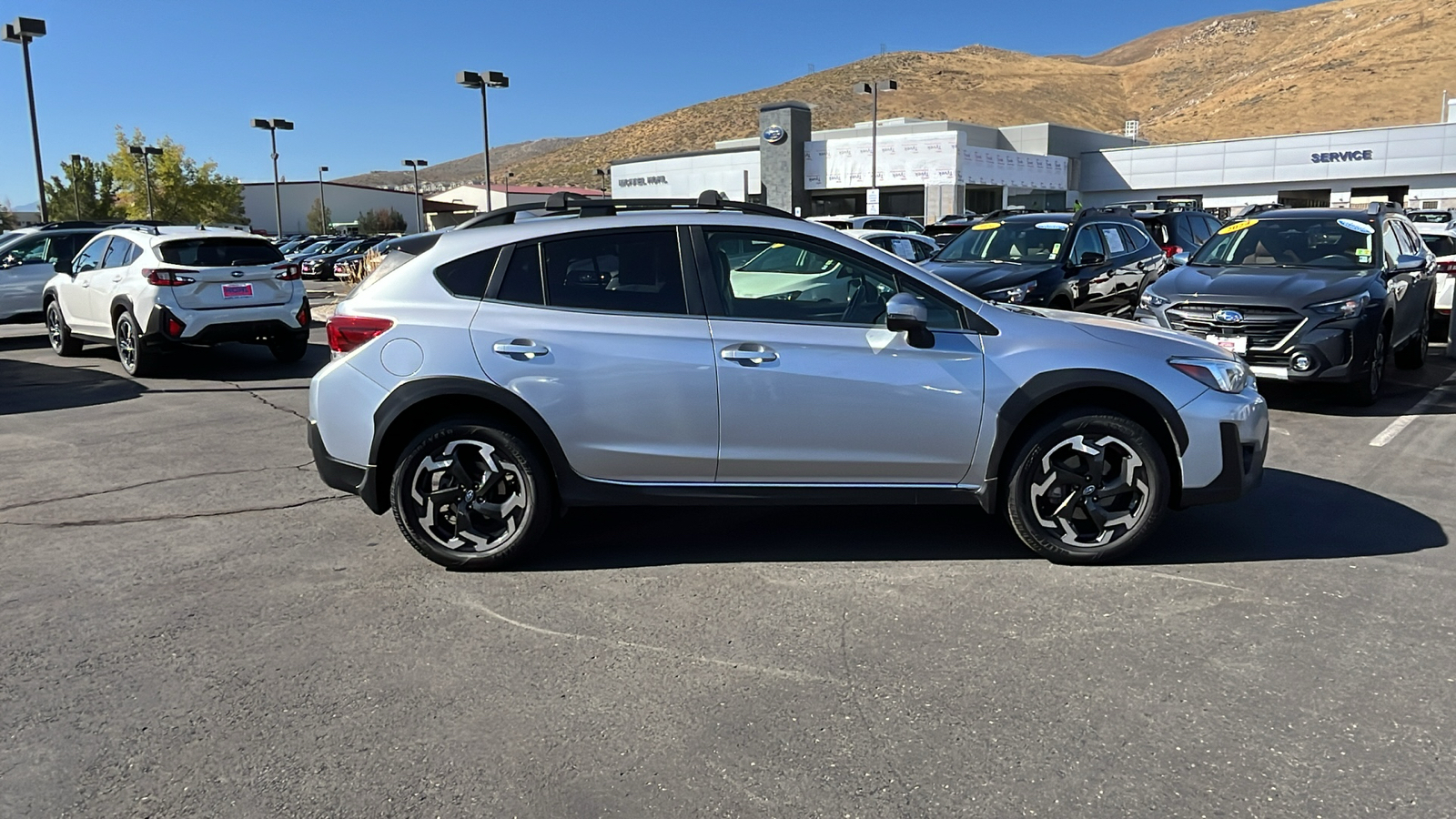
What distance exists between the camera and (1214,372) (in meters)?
4.79

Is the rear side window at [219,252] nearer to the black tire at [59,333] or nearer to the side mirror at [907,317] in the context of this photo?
the black tire at [59,333]

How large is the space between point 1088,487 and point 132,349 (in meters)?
10.3

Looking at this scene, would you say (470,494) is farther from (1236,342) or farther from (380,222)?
(380,222)

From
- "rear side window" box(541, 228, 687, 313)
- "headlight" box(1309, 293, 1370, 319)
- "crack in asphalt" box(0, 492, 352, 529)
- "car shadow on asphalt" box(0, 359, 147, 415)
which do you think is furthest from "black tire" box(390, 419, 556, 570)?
"headlight" box(1309, 293, 1370, 319)

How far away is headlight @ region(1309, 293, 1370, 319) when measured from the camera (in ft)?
27.0

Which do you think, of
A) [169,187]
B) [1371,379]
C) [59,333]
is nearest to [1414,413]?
[1371,379]

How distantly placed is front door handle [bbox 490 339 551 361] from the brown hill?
370ft

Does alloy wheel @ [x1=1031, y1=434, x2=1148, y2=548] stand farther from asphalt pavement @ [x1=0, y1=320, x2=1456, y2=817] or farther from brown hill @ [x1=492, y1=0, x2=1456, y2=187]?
brown hill @ [x1=492, y1=0, x2=1456, y2=187]

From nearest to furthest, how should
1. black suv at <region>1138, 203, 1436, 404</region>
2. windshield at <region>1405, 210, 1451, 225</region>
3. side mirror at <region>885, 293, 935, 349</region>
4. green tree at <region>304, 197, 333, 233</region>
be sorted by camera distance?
side mirror at <region>885, 293, 935, 349</region>, black suv at <region>1138, 203, 1436, 404</region>, windshield at <region>1405, 210, 1451, 225</region>, green tree at <region>304, 197, 333, 233</region>

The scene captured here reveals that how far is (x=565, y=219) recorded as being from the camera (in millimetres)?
4906

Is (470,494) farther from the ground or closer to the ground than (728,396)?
closer to the ground

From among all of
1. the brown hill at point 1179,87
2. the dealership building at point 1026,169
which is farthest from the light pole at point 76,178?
the brown hill at point 1179,87

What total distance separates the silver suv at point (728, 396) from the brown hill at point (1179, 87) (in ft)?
366

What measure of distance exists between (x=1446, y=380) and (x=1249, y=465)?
715 centimetres
